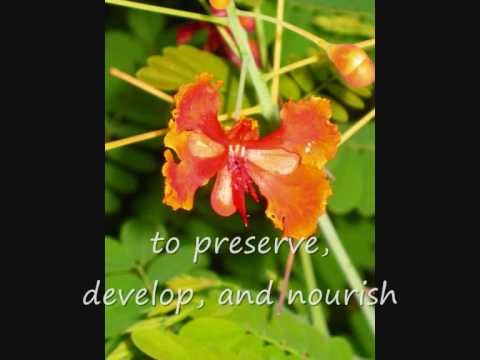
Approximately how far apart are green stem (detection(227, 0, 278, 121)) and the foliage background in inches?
7.3

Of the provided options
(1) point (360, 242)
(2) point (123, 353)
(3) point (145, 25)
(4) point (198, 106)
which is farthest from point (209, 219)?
(4) point (198, 106)

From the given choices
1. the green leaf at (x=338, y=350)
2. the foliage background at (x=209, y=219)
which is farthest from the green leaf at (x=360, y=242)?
the green leaf at (x=338, y=350)

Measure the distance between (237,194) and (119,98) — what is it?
640 mm

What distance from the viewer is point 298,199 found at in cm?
102

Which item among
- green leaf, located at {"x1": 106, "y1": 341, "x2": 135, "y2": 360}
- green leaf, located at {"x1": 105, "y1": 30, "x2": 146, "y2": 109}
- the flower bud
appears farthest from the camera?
green leaf, located at {"x1": 105, "y1": 30, "x2": 146, "y2": 109}

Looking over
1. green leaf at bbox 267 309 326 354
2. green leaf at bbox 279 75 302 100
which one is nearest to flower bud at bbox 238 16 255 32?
green leaf at bbox 279 75 302 100

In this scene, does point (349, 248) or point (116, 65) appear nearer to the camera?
point (116, 65)

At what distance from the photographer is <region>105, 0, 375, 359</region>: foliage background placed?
1087mm

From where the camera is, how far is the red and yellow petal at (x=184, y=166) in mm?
952

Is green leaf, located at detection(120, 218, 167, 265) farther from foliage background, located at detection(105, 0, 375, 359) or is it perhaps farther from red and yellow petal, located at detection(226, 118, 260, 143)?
red and yellow petal, located at detection(226, 118, 260, 143)

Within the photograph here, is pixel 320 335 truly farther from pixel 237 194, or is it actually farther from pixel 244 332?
pixel 237 194

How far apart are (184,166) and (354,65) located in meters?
0.26

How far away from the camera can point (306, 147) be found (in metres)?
1.03
